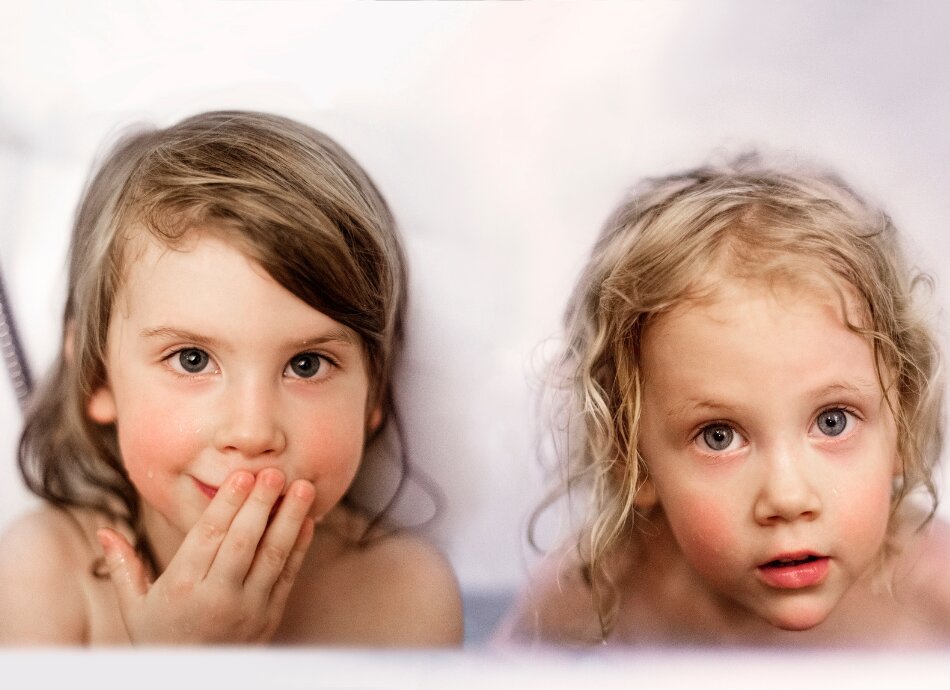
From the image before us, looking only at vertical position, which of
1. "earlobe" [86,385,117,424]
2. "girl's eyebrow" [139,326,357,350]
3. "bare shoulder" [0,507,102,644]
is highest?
"girl's eyebrow" [139,326,357,350]

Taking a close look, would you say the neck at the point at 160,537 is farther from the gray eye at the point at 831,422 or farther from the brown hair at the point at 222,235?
the gray eye at the point at 831,422

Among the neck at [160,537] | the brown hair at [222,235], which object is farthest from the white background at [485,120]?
the neck at [160,537]

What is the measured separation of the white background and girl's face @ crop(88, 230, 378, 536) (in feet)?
0.36

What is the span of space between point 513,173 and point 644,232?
13 cm

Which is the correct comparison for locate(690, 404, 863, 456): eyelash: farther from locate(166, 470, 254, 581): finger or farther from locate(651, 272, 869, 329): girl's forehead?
locate(166, 470, 254, 581): finger

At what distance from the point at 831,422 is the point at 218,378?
51cm

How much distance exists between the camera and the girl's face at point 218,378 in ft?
2.88

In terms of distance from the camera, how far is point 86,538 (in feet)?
3.16

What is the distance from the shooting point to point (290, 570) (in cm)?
92

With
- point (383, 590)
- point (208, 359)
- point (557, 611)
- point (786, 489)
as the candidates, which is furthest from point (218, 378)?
point (786, 489)

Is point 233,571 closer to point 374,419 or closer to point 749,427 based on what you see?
point 374,419

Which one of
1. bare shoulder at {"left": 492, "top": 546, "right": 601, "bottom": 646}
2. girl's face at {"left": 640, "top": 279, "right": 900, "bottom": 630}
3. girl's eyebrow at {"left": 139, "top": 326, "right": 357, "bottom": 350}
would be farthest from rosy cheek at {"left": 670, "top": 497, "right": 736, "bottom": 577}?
girl's eyebrow at {"left": 139, "top": 326, "right": 357, "bottom": 350}

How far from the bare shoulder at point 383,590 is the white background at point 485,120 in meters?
0.03

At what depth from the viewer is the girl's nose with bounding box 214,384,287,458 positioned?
2.88ft
